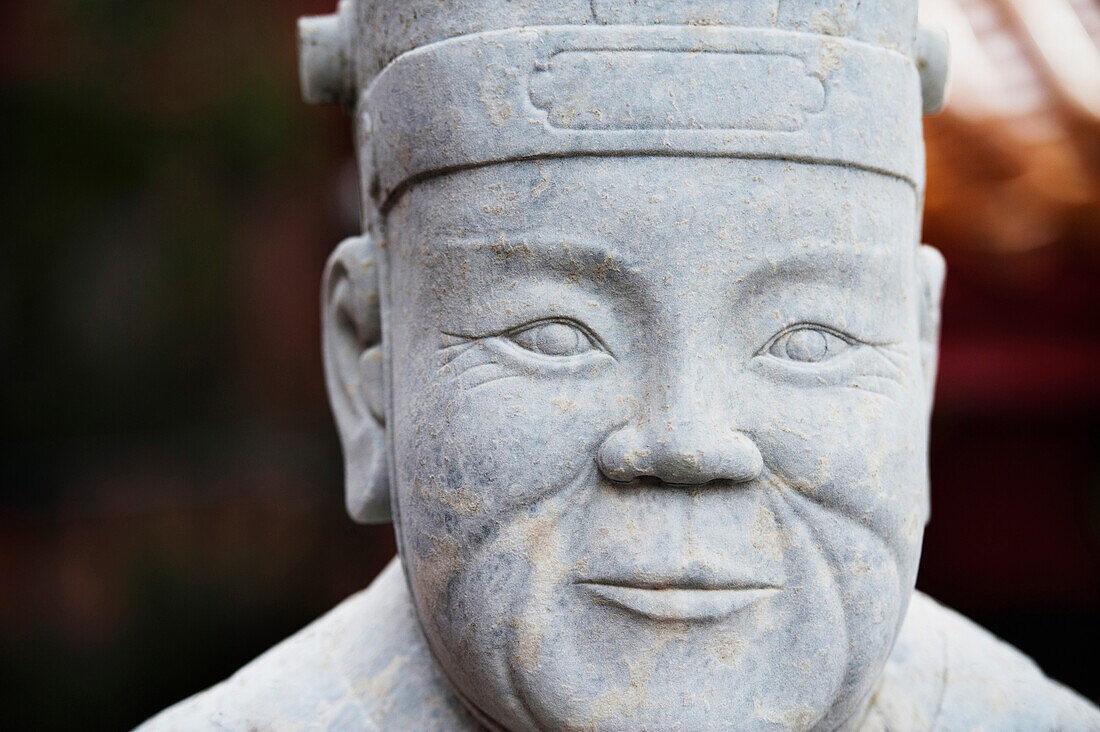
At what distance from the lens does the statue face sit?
4.99ft

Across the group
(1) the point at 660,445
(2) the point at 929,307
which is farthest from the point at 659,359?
(2) the point at 929,307

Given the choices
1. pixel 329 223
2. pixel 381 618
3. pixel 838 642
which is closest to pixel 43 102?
pixel 329 223

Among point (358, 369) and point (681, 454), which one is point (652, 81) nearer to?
point (681, 454)

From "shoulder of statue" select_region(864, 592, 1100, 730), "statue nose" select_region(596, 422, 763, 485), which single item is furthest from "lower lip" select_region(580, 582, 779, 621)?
"shoulder of statue" select_region(864, 592, 1100, 730)

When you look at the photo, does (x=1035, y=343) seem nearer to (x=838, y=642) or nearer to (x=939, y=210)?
(x=939, y=210)

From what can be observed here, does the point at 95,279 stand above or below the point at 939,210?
below

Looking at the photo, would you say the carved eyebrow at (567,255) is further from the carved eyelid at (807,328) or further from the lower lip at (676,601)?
the lower lip at (676,601)

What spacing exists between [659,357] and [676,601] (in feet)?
1.01

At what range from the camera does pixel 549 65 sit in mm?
1546

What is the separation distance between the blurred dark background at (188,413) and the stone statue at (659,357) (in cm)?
233

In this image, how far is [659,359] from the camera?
1525 mm

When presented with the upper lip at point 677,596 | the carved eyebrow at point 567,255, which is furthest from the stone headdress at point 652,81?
the upper lip at point 677,596

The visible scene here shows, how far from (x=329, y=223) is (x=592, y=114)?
2.78m

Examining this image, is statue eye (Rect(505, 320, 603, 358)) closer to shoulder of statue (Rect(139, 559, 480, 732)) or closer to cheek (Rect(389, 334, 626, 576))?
cheek (Rect(389, 334, 626, 576))
